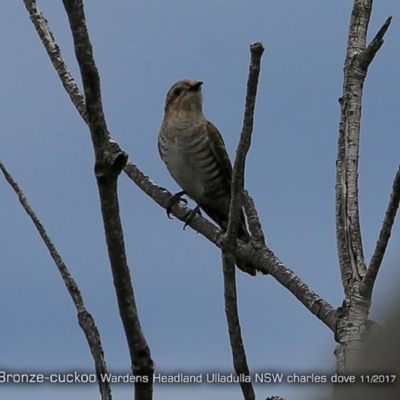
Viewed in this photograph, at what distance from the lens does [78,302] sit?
8.66ft

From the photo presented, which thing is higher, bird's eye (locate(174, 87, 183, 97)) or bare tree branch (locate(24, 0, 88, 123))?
bird's eye (locate(174, 87, 183, 97))

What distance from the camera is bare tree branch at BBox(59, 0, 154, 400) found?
73.1 inches

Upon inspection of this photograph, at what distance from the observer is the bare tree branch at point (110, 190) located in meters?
1.86

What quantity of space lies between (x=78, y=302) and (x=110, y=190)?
87 cm

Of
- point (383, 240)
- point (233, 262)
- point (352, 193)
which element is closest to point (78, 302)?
point (233, 262)

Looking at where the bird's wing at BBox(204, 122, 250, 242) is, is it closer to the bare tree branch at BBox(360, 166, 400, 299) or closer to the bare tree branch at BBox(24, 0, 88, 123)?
the bare tree branch at BBox(24, 0, 88, 123)

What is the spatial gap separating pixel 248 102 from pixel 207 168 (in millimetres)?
6823

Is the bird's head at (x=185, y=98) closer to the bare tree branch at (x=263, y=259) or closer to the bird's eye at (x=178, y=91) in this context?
the bird's eye at (x=178, y=91)

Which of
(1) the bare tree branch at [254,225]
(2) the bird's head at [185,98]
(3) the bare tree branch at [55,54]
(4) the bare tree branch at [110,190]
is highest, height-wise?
(2) the bird's head at [185,98]

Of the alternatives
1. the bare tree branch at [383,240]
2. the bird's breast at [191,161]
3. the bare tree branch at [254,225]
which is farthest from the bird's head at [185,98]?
the bare tree branch at [383,240]

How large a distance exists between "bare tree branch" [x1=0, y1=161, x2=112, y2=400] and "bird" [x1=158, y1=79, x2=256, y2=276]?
19.1ft

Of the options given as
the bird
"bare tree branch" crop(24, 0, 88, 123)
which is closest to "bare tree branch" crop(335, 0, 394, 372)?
"bare tree branch" crop(24, 0, 88, 123)

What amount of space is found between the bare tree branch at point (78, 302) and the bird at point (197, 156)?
229 inches

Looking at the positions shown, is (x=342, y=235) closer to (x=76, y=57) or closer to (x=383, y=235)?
Answer: (x=383, y=235)
